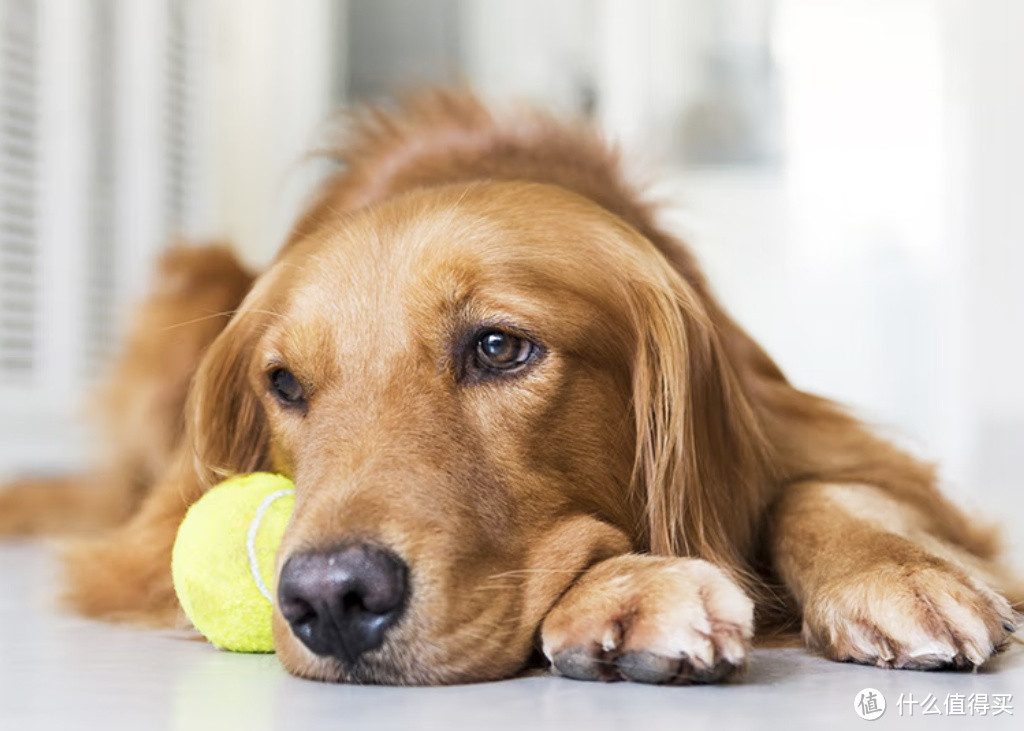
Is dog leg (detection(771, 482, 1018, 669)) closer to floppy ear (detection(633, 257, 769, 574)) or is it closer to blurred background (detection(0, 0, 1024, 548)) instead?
floppy ear (detection(633, 257, 769, 574))

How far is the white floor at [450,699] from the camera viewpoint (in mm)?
1340

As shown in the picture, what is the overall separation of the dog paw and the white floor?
2 centimetres

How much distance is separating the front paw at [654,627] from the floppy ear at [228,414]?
0.88m

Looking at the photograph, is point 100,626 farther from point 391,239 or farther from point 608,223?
point 608,223

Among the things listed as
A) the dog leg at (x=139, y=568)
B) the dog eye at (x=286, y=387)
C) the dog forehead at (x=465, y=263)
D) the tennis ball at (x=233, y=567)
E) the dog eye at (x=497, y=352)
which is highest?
the dog forehead at (x=465, y=263)

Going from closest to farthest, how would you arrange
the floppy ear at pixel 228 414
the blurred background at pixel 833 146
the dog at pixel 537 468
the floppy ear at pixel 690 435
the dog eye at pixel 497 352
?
the dog at pixel 537 468 < the dog eye at pixel 497 352 < the floppy ear at pixel 690 435 < the floppy ear at pixel 228 414 < the blurred background at pixel 833 146

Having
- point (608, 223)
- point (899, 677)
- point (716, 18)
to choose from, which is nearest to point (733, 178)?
point (716, 18)

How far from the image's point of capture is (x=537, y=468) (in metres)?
1.73

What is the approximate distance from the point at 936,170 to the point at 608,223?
6584mm

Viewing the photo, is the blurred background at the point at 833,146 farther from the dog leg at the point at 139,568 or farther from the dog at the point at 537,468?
the dog at the point at 537,468

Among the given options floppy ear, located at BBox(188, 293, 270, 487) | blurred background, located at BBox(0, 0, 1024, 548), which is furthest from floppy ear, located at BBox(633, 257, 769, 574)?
blurred background, located at BBox(0, 0, 1024, 548)

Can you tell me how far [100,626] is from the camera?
2.18m

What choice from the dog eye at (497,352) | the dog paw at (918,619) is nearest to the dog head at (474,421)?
the dog eye at (497,352)

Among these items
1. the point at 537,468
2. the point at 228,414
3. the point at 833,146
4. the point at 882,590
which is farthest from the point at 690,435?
the point at 833,146
